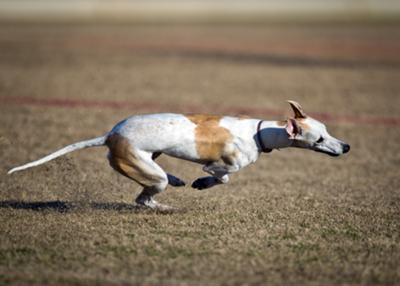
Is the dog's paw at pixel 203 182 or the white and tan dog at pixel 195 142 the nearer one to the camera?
the white and tan dog at pixel 195 142

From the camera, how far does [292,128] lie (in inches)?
329

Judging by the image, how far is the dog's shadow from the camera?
8985 millimetres

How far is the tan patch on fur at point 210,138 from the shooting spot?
826cm

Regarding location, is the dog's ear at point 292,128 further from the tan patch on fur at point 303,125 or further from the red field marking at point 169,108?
the red field marking at point 169,108

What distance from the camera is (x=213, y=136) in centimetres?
830

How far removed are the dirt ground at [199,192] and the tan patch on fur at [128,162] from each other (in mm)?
502

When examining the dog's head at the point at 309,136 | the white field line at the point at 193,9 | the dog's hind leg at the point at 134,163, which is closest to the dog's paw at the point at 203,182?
the dog's hind leg at the point at 134,163

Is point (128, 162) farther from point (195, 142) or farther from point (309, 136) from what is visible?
point (309, 136)

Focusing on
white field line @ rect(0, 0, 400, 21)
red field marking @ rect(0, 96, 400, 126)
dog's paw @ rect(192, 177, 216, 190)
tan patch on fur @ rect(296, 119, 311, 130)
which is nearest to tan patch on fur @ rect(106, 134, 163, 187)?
dog's paw @ rect(192, 177, 216, 190)

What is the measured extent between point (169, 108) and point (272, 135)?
10.6 meters

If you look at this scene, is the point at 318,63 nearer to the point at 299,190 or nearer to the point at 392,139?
the point at 392,139

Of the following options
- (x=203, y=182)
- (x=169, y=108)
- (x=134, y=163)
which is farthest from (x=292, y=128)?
(x=169, y=108)

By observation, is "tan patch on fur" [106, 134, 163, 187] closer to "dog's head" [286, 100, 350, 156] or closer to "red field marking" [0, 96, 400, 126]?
"dog's head" [286, 100, 350, 156]

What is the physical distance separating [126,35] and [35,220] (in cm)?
3594
